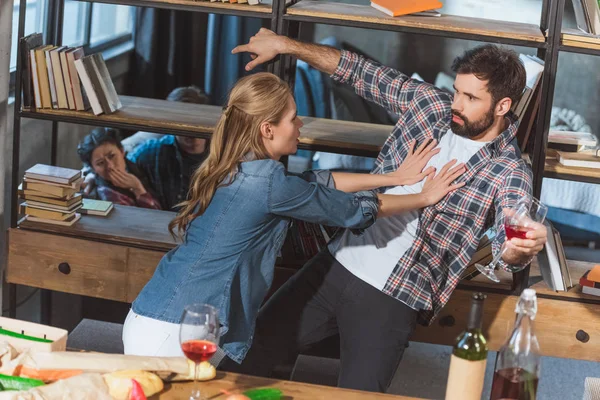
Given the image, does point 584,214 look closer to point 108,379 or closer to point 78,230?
point 78,230

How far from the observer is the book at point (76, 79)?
326 centimetres

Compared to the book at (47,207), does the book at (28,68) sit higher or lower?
higher

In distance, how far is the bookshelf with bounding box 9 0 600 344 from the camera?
3043 mm

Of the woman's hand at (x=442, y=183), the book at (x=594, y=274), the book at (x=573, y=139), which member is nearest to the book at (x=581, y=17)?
the book at (x=573, y=139)

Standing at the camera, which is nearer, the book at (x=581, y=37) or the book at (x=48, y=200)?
the book at (x=581, y=37)

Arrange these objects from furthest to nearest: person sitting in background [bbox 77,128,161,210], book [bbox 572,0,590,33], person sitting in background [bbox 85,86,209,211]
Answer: person sitting in background [bbox 85,86,209,211] < person sitting in background [bbox 77,128,161,210] < book [bbox 572,0,590,33]

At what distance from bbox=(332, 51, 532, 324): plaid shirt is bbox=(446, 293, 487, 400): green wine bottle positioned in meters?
1.04

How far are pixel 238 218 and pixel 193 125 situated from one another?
96cm

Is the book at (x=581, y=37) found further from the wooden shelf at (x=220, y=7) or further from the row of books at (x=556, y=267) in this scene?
the wooden shelf at (x=220, y=7)

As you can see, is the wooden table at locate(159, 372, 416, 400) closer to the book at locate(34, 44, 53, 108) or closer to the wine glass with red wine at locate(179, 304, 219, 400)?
the wine glass with red wine at locate(179, 304, 219, 400)

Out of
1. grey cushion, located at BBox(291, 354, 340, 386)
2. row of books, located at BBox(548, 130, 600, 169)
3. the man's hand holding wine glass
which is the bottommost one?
grey cushion, located at BBox(291, 354, 340, 386)

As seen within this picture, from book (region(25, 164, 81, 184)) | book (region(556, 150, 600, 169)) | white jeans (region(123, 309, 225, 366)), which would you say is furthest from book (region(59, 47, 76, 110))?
book (region(556, 150, 600, 169))

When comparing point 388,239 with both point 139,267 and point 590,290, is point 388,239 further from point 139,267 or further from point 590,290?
point 139,267

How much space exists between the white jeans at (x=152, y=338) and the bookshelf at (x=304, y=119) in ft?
3.20
